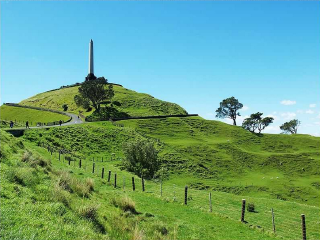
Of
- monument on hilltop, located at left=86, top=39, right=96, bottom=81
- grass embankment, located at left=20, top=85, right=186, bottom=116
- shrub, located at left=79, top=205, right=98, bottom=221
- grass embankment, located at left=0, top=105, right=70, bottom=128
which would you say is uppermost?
monument on hilltop, located at left=86, top=39, right=96, bottom=81

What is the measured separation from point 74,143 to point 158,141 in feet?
81.4

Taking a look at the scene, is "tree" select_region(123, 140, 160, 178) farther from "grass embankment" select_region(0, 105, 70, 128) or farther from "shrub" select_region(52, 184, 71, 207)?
"grass embankment" select_region(0, 105, 70, 128)

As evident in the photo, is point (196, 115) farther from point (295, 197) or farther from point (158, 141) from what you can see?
point (295, 197)

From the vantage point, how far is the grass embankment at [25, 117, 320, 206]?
54000mm

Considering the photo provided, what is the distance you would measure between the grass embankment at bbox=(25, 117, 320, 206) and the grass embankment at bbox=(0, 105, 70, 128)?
108 ft

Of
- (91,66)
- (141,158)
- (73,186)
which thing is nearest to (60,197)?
(73,186)

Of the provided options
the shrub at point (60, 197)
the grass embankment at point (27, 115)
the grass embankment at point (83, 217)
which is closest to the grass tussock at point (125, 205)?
the grass embankment at point (83, 217)

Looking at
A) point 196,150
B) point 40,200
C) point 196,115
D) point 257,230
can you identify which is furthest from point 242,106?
point 40,200

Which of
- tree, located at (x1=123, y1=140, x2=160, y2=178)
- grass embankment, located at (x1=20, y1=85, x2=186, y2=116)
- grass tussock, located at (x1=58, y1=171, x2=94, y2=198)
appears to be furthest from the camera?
grass embankment, located at (x1=20, y1=85, x2=186, y2=116)

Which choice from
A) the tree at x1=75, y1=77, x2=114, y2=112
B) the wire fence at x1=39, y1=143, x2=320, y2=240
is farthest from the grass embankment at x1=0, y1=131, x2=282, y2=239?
the tree at x1=75, y1=77, x2=114, y2=112

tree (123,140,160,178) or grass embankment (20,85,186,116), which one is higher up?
grass embankment (20,85,186,116)

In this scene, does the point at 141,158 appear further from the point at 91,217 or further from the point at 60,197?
the point at 91,217

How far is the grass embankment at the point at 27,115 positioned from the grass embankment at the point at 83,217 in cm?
9330

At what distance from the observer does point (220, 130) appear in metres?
103
